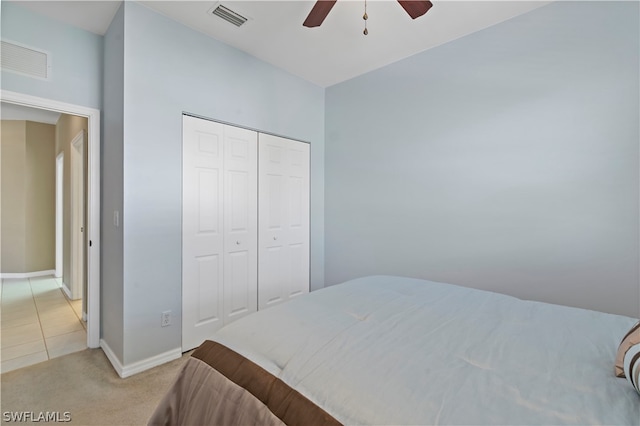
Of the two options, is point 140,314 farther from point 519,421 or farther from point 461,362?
point 519,421

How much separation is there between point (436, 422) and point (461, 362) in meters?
0.30

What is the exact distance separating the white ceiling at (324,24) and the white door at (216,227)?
79cm

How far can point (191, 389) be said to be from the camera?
105 cm

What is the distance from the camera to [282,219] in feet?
10.3

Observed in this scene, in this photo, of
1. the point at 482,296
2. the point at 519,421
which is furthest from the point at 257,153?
the point at 519,421

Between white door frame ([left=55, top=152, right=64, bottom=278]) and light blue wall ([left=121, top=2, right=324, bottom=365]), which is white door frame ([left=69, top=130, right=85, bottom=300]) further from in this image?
light blue wall ([left=121, top=2, right=324, bottom=365])

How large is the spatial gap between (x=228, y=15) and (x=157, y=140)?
1.11 m

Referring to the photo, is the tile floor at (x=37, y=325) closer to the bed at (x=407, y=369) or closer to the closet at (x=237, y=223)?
the closet at (x=237, y=223)

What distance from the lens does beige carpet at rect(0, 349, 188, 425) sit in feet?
5.41

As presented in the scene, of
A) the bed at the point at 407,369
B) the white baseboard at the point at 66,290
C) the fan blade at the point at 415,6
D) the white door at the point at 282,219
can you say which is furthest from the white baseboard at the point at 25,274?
the fan blade at the point at 415,6

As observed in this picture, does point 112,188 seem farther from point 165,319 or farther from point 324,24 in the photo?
point 324,24

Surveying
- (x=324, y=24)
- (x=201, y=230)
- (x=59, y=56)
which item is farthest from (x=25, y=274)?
(x=324, y=24)

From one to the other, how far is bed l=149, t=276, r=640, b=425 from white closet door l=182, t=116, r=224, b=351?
134 centimetres

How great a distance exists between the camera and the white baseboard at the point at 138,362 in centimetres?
201
